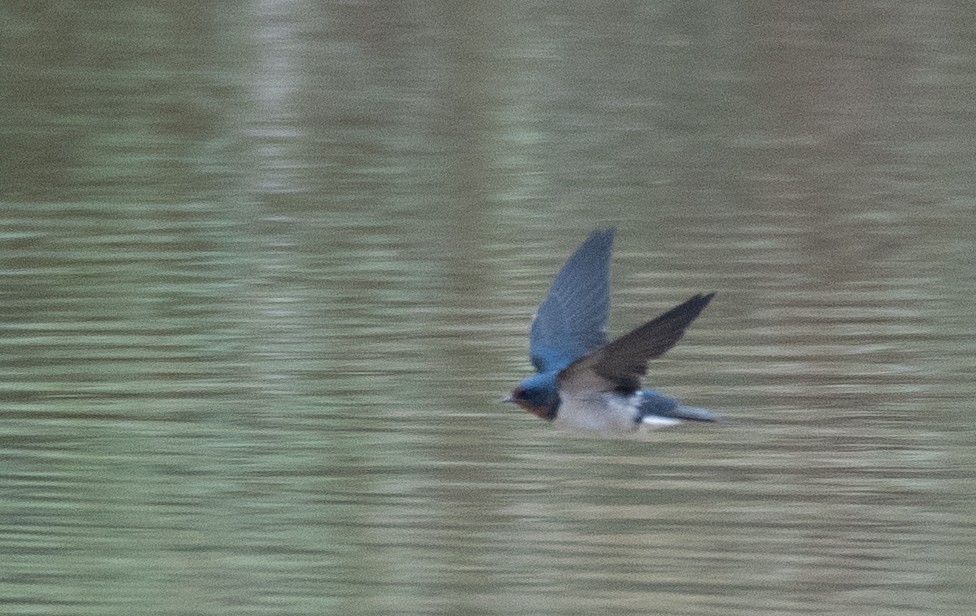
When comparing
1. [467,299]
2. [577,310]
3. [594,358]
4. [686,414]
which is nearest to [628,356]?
[594,358]

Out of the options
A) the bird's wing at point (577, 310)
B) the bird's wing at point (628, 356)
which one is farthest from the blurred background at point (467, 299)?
the bird's wing at point (628, 356)

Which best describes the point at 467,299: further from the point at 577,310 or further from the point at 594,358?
the point at 594,358

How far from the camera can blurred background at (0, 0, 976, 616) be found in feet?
10.0

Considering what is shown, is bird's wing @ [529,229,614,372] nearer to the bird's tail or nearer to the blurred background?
the bird's tail

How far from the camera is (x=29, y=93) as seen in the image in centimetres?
430

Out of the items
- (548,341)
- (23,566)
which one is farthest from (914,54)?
(23,566)

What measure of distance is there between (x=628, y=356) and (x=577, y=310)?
34cm

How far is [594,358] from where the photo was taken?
2.29m

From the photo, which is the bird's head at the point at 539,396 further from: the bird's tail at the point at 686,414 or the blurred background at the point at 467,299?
the blurred background at the point at 467,299

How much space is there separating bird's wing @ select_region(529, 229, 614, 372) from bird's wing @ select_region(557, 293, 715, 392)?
0.20m

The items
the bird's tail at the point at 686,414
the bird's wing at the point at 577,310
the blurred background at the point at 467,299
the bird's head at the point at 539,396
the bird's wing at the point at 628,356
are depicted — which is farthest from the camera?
the blurred background at the point at 467,299

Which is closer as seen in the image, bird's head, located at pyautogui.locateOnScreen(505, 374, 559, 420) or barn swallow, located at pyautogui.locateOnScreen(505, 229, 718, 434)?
barn swallow, located at pyautogui.locateOnScreen(505, 229, 718, 434)

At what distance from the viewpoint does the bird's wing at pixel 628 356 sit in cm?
213

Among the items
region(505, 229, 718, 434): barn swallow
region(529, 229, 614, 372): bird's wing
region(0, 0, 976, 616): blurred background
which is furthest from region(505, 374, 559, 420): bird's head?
region(0, 0, 976, 616): blurred background
